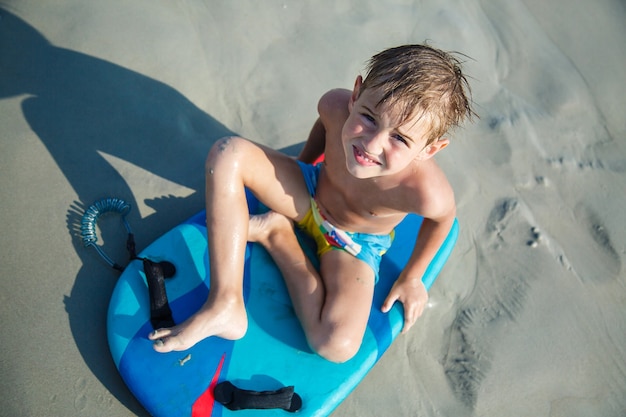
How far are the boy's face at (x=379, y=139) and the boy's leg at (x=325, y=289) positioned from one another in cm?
50

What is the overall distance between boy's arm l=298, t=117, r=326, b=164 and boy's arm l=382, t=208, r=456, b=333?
57 centimetres

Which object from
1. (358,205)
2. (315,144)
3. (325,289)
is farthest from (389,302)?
(315,144)

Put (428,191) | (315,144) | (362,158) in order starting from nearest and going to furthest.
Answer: (362,158), (428,191), (315,144)

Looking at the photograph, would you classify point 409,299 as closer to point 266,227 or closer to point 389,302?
point 389,302

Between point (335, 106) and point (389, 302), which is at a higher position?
point (335, 106)

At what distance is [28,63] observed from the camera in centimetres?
242

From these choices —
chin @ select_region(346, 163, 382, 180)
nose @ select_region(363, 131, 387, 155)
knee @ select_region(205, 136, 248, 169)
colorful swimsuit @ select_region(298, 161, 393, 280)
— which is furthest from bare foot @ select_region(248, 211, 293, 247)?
nose @ select_region(363, 131, 387, 155)

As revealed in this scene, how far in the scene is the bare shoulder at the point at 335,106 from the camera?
72.3 inches

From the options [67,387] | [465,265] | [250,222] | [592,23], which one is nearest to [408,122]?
[250,222]

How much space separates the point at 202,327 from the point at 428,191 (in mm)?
937

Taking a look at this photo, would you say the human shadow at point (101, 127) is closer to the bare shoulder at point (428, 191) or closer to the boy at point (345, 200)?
the boy at point (345, 200)

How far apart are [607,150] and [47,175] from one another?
2.93m

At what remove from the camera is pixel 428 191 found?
169 centimetres

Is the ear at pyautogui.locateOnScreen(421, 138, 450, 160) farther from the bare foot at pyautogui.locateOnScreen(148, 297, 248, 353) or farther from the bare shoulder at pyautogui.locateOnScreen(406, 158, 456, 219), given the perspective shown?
the bare foot at pyautogui.locateOnScreen(148, 297, 248, 353)
